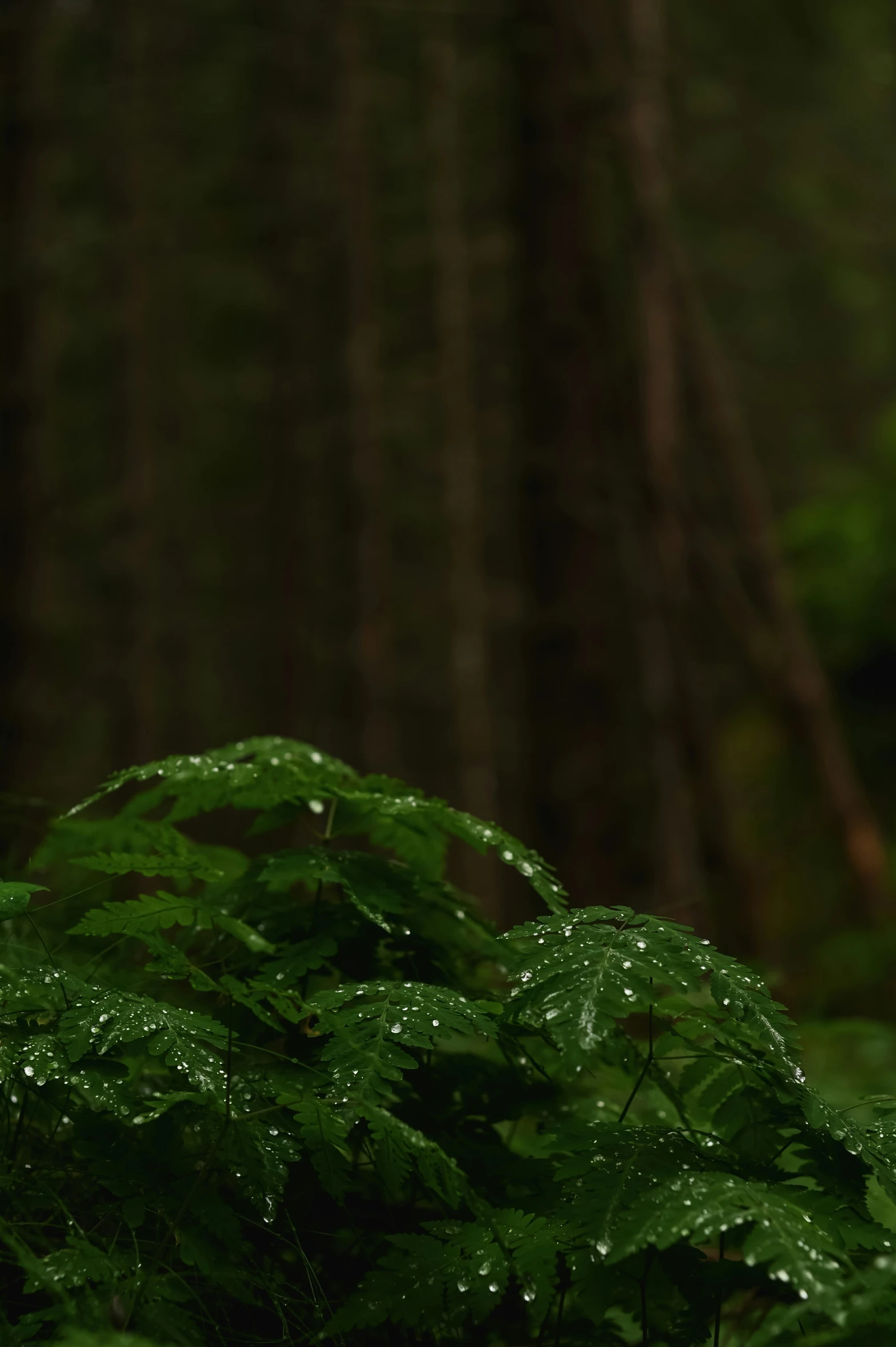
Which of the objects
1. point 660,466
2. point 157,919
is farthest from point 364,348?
point 157,919

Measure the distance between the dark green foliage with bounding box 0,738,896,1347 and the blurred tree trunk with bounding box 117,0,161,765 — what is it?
1217 centimetres

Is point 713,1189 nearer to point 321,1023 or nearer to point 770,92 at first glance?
point 321,1023

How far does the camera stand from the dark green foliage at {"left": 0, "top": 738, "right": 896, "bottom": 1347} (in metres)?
1.67

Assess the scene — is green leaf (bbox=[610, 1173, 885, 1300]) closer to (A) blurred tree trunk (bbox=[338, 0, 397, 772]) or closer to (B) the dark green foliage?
(B) the dark green foliage

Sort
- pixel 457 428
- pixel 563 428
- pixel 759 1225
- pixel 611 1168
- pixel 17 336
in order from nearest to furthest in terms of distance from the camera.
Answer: pixel 759 1225, pixel 611 1168, pixel 563 428, pixel 17 336, pixel 457 428

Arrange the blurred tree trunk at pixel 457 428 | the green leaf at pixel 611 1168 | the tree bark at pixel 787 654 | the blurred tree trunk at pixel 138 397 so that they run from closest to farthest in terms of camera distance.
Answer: the green leaf at pixel 611 1168 → the tree bark at pixel 787 654 → the blurred tree trunk at pixel 138 397 → the blurred tree trunk at pixel 457 428

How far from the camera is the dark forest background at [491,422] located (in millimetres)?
7062

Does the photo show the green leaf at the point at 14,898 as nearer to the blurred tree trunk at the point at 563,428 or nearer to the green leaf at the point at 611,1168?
the green leaf at the point at 611,1168

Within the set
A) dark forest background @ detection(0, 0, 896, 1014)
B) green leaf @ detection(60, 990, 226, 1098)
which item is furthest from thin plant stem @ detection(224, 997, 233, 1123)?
dark forest background @ detection(0, 0, 896, 1014)

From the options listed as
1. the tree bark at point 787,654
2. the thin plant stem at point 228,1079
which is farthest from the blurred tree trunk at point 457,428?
the thin plant stem at point 228,1079

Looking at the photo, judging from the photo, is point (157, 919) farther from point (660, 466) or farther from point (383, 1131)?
point (660, 466)

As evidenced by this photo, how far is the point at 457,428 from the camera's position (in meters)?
16.2

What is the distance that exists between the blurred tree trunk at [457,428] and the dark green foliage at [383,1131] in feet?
44.2

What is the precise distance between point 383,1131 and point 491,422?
19683 millimetres
